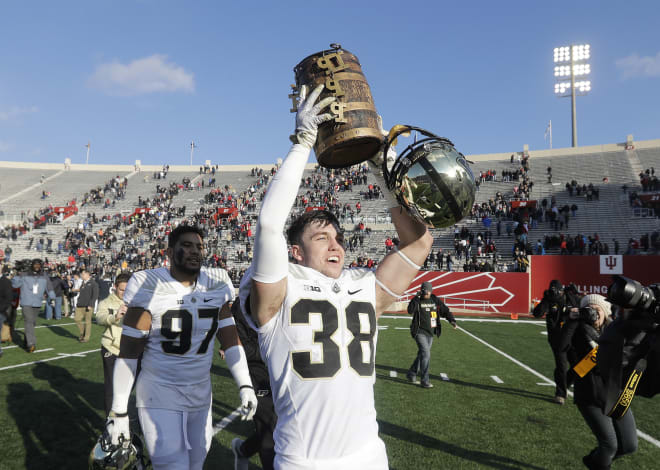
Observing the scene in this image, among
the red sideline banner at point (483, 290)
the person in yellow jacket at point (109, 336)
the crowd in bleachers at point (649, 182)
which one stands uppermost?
the crowd in bleachers at point (649, 182)

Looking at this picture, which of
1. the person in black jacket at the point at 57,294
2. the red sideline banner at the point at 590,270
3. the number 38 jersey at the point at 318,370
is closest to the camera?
the number 38 jersey at the point at 318,370

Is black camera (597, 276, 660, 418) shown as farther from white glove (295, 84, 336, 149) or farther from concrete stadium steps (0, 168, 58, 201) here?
concrete stadium steps (0, 168, 58, 201)

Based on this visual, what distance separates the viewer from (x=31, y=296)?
11.0m

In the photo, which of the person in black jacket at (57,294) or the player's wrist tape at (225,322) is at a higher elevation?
the player's wrist tape at (225,322)

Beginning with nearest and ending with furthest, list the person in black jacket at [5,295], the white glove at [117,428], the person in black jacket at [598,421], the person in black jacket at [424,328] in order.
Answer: the white glove at [117,428], the person in black jacket at [598,421], the person in black jacket at [424,328], the person in black jacket at [5,295]

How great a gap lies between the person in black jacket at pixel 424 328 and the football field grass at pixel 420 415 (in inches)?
11.2

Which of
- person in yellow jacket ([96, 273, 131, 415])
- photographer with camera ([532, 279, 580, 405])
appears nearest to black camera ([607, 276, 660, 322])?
photographer with camera ([532, 279, 580, 405])

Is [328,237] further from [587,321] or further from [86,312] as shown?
[86,312]

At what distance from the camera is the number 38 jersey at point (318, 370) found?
2158mm

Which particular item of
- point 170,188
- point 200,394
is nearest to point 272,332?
point 200,394

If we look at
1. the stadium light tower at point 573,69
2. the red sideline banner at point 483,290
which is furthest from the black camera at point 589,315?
the stadium light tower at point 573,69

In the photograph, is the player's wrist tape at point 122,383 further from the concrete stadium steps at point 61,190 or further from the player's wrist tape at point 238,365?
the concrete stadium steps at point 61,190

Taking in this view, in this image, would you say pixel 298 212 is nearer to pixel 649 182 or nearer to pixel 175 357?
pixel 649 182

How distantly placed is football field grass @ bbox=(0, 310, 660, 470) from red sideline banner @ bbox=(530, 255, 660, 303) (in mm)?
11822
